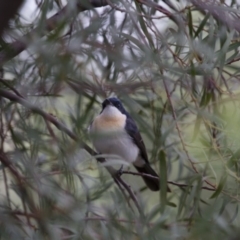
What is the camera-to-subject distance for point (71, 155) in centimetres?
127

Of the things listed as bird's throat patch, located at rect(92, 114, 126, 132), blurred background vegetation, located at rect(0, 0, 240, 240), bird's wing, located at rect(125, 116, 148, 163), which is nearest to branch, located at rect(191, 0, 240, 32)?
blurred background vegetation, located at rect(0, 0, 240, 240)

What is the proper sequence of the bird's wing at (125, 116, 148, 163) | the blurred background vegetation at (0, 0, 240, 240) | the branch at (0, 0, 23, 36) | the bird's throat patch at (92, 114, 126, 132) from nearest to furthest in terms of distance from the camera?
the branch at (0, 0, 23, 36) → the blurred background vegetation at (0, 0, 240, 240) → the bird's throat patch at (92, 114, 126, 132) → the bird's wing at (125, 116, 148, 163)

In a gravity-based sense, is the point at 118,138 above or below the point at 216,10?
below

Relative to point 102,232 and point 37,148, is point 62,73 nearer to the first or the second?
point 37,148

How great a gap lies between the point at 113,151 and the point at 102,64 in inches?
38.1

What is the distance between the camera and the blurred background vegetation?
48.1 inches

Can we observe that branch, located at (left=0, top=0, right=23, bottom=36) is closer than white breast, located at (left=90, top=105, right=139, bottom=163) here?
Yes

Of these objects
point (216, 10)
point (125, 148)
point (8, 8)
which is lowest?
point (125, 148)

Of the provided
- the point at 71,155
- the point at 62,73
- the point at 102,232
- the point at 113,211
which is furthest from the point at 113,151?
the point at 62,73

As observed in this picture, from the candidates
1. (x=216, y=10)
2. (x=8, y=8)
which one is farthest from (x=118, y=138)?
(x=8, y=8)

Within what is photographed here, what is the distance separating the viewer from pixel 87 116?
61.0 inches

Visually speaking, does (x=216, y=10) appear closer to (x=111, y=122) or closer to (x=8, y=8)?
(x=8, y=8)

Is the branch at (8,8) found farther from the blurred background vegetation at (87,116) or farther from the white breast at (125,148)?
the white breast at (125,148)

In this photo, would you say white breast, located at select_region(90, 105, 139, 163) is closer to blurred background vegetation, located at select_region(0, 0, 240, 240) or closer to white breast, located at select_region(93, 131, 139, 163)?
white breast, located at select_region(93, 131, 139, 163)
